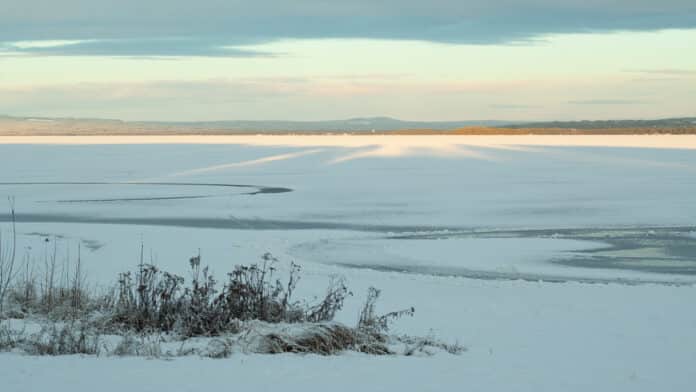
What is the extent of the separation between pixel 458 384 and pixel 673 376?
1.56 meters

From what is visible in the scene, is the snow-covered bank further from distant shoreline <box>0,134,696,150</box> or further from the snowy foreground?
distant shoreline <box>0,134,696,150</box>

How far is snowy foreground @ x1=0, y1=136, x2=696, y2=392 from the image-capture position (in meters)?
6.16

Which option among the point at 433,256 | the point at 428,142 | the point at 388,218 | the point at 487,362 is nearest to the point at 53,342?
the point at 487,362

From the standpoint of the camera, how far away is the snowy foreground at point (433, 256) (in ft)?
20.2

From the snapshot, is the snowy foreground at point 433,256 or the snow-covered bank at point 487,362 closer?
the snow-covered bank at point 487,362

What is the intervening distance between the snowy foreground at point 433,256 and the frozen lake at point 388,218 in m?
0.06

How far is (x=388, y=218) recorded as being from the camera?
1909cm

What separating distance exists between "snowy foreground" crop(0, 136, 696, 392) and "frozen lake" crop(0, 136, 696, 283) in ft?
0.19

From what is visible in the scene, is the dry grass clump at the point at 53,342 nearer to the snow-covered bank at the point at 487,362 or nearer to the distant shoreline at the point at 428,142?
the snow-covered bank at the point at 487,362

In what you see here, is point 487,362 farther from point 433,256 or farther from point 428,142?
point 428,142

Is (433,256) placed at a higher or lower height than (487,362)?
lower

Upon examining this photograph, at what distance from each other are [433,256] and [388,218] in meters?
5.34

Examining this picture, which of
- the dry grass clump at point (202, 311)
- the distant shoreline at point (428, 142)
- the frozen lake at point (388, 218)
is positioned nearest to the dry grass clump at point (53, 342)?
the dry grass clump at point (202, 311)

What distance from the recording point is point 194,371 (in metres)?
6.05
